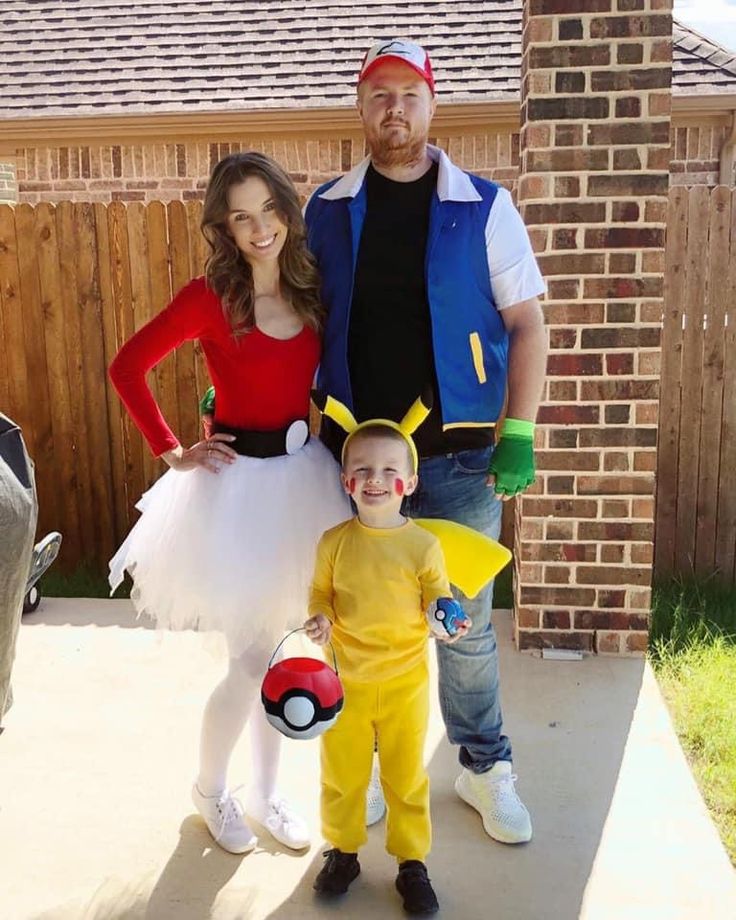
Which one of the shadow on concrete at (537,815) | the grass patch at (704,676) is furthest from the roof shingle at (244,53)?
the shadow on concrete at (537,815)

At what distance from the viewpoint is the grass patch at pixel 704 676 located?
305cm

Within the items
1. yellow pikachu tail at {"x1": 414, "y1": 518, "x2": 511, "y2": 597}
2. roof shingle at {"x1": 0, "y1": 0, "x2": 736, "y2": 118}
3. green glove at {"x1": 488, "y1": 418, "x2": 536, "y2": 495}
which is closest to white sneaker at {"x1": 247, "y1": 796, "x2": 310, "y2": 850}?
yellow pikachu tail at {"x1": 414, "y1": 518, "x2": 511, "y2": 597}

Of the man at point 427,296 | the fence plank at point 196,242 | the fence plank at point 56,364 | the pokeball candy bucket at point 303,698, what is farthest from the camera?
the fence plank at point 56,364

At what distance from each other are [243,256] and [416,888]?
1674 mm

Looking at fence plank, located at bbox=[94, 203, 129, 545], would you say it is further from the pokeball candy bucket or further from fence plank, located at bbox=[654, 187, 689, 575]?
the pokeball candy bucket

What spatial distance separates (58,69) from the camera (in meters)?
9.31

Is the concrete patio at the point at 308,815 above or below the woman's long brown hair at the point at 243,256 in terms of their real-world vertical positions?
below

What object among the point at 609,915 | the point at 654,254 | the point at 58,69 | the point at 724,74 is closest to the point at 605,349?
the point at 654,254

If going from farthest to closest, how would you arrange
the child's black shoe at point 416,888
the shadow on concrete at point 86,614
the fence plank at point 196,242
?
the fence plank at point 196,242, the shadow on concrete at point 86,614, the child's black shoe at point 416,888

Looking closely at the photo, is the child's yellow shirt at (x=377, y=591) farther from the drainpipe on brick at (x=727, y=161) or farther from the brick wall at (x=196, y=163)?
the drainpipe on brick at (x=727, y=161)

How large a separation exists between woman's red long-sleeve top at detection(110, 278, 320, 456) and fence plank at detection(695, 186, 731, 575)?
9.60 feet

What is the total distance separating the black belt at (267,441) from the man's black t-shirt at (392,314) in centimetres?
19

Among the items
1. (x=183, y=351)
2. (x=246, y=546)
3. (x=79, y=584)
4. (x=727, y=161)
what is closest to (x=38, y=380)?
(x=183, y=351)

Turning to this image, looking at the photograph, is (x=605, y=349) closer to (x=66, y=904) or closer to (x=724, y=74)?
(x=66, y=904)
